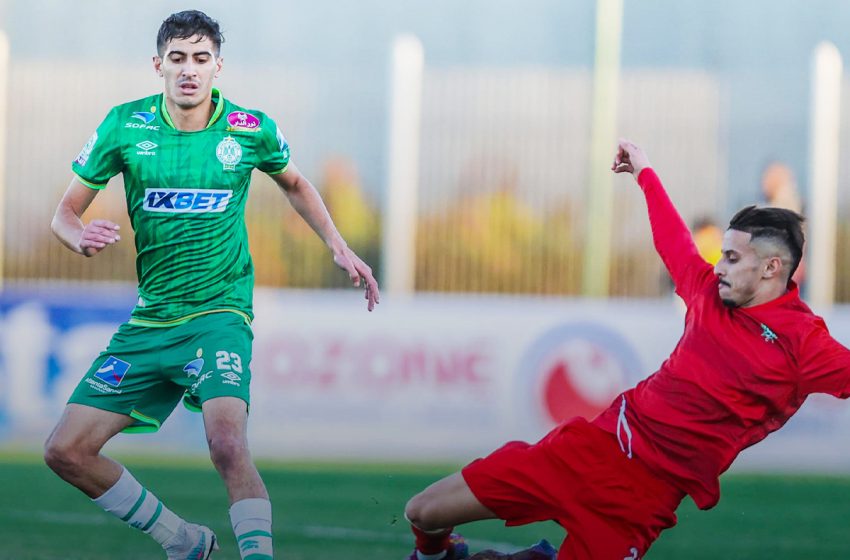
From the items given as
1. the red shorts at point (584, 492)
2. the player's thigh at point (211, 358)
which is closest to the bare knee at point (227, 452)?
the player's thigh at point (211, 358)

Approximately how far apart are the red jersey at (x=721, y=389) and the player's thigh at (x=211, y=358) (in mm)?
1425

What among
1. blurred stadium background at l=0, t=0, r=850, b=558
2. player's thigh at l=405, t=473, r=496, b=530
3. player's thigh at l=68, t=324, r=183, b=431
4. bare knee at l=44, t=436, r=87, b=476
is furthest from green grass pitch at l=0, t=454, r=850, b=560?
blurred stadium background at l=0, t=0, r=850, b=558

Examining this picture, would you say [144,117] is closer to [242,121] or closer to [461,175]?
[242,121]

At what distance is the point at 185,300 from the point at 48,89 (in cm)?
933

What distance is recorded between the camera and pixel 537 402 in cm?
1186

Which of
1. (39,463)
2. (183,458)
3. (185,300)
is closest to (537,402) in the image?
(183,458)

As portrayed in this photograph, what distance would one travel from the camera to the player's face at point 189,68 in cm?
572

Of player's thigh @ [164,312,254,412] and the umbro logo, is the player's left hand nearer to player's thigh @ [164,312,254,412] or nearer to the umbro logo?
player's thigh @ [164,312,254,412]

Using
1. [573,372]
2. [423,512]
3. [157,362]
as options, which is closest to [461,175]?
[573,372]

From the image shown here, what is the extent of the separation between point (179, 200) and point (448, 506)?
1614mm

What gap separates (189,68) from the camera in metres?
5.73

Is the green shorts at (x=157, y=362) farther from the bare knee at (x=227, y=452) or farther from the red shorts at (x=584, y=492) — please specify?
the red shorts at (x=584, y=492)

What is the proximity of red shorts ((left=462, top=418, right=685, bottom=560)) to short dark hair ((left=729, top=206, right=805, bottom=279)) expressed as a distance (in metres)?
0.87

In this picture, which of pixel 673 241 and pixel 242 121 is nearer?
pixel 673 241
